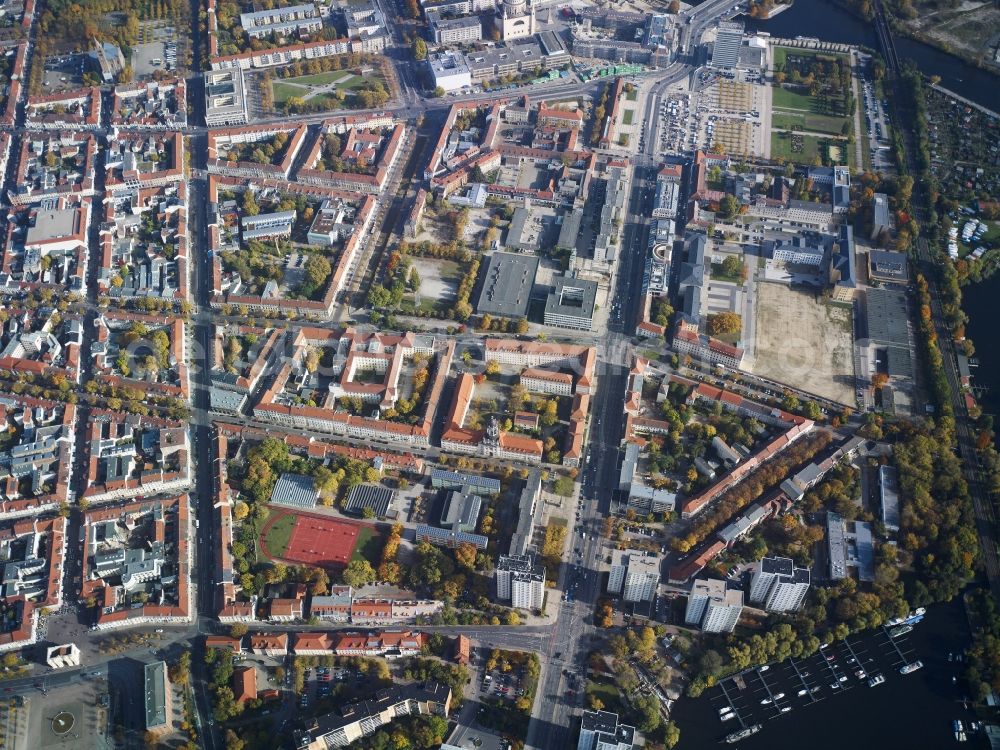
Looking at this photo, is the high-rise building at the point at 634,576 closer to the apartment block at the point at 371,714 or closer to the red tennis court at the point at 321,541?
the apartment block at the point at 371,714

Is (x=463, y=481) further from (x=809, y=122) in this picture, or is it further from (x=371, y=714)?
(x=809, y=122)

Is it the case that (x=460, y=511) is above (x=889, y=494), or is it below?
below

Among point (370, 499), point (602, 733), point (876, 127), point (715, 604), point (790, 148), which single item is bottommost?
point (602, 733)

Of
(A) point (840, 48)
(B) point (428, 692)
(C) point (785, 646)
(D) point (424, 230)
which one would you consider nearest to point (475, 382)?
(D) point (424, 230)

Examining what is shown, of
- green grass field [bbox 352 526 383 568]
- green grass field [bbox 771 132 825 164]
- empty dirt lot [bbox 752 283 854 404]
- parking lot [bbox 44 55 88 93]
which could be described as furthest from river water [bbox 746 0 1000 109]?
parking lot [bbox 44 55 88 93]

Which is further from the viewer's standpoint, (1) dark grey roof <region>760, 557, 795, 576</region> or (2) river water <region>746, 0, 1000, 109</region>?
(2) river water <region>746, 0, 1000, 109</region>

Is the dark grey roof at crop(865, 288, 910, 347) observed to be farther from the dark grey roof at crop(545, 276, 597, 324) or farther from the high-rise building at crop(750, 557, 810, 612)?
the high-rise building at crop(750, 557, 810, 612)

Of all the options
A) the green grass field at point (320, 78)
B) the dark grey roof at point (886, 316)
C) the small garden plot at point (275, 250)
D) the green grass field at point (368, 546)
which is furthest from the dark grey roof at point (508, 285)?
the green grass field at point (320, 78)

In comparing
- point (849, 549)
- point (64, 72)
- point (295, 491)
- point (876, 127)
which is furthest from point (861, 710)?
point (64, 72)
